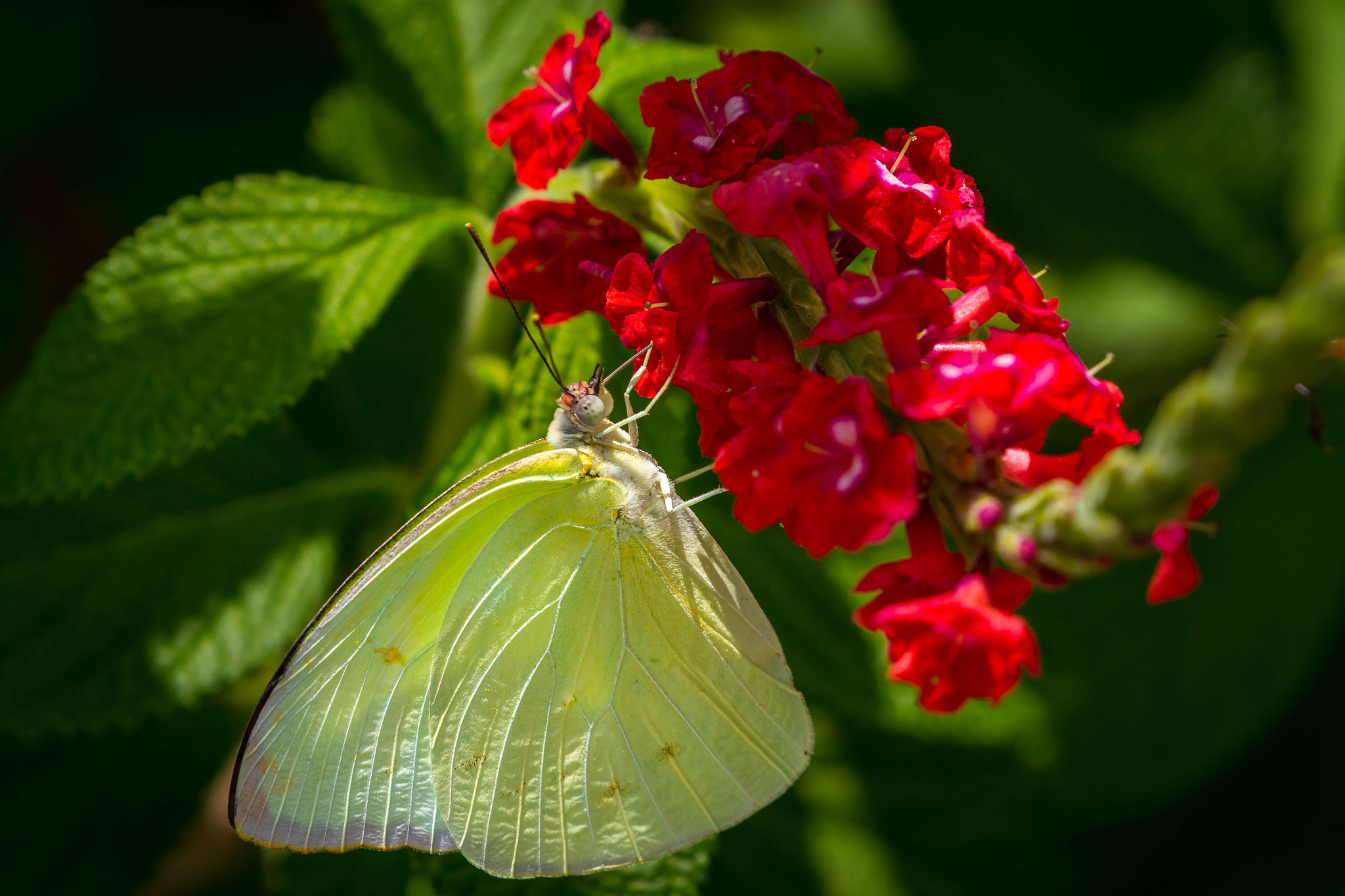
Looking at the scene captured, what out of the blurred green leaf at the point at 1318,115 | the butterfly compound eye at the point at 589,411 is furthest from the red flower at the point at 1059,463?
the blurred green leaf at the point at 1318,115

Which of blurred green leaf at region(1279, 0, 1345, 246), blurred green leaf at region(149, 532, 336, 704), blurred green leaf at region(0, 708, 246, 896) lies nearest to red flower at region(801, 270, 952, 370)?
blurred green leaf at region(149, 532, 336, 704)

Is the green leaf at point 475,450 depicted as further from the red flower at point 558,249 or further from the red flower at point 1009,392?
the red flower at point 1009,392

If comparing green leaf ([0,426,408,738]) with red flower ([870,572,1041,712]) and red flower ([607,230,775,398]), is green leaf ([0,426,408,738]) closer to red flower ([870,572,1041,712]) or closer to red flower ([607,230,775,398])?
red flower ([607,230,775,398])

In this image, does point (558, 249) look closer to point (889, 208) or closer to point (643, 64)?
point (643, 64)

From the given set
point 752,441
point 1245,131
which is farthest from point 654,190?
point 1245,131

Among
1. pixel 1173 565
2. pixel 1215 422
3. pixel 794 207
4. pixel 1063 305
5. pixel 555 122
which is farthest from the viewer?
pixel 1063 305

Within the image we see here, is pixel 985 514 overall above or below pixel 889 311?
below

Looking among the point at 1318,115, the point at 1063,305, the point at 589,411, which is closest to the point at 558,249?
the point at 589,411
